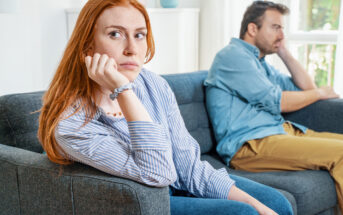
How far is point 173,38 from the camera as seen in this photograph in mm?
3631

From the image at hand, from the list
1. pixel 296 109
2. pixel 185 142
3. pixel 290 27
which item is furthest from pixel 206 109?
pixel 290 27

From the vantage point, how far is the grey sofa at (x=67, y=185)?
1103 millimetres

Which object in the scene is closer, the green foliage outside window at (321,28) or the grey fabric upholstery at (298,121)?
the grey fabric upholstery at (298,121)

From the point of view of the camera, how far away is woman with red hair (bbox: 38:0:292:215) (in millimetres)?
1133

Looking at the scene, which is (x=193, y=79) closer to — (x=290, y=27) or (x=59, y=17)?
(x=59, y=17)

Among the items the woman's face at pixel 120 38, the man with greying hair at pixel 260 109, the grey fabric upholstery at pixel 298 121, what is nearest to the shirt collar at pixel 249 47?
the man with greying hair at pixel 260 109

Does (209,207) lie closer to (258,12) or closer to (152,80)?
(152,80)

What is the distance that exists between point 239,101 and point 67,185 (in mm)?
1307

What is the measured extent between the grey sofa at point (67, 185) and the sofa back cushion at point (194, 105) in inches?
13.0

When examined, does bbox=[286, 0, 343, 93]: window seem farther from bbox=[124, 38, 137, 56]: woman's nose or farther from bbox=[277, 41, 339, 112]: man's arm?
bbox=[124, 38, 137, 56]: woman's nose

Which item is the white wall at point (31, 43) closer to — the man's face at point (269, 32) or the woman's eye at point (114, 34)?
the man's face at point (269, 32)

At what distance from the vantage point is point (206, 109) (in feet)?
7.80

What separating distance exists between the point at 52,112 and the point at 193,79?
49.9 inches

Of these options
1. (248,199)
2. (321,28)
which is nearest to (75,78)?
(248,199)
